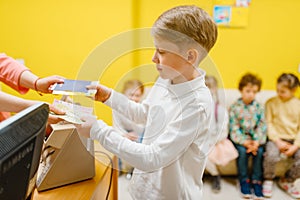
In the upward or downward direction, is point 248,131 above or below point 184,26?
below

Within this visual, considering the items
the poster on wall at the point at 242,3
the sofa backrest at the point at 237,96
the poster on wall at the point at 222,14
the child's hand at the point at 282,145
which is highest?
the poster on wall at the point at 242,3

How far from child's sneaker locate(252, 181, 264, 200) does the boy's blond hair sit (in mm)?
Result: 1787

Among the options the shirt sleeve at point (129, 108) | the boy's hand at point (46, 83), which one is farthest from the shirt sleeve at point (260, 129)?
the boy's hand at point (46, 83)

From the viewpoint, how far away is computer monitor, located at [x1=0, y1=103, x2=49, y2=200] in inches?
19.3

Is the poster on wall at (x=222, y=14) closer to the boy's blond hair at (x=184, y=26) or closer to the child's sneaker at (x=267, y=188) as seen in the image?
the child's sneaker at (x=267, y=188)

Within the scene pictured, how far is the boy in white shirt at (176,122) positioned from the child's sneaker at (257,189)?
4.94 feet

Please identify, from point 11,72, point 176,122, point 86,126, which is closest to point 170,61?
point 176,122

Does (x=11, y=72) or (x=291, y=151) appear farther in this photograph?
(x=291, y=151)

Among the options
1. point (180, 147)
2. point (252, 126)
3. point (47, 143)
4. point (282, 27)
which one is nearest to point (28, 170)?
point (47, 143)

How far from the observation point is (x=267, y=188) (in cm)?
235

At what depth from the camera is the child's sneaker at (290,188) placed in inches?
89.8

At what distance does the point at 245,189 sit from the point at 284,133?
23.7 inches

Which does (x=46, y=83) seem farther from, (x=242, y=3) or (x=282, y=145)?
(x=242, y=3)

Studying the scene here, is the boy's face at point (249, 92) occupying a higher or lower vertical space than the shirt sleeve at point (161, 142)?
lower
